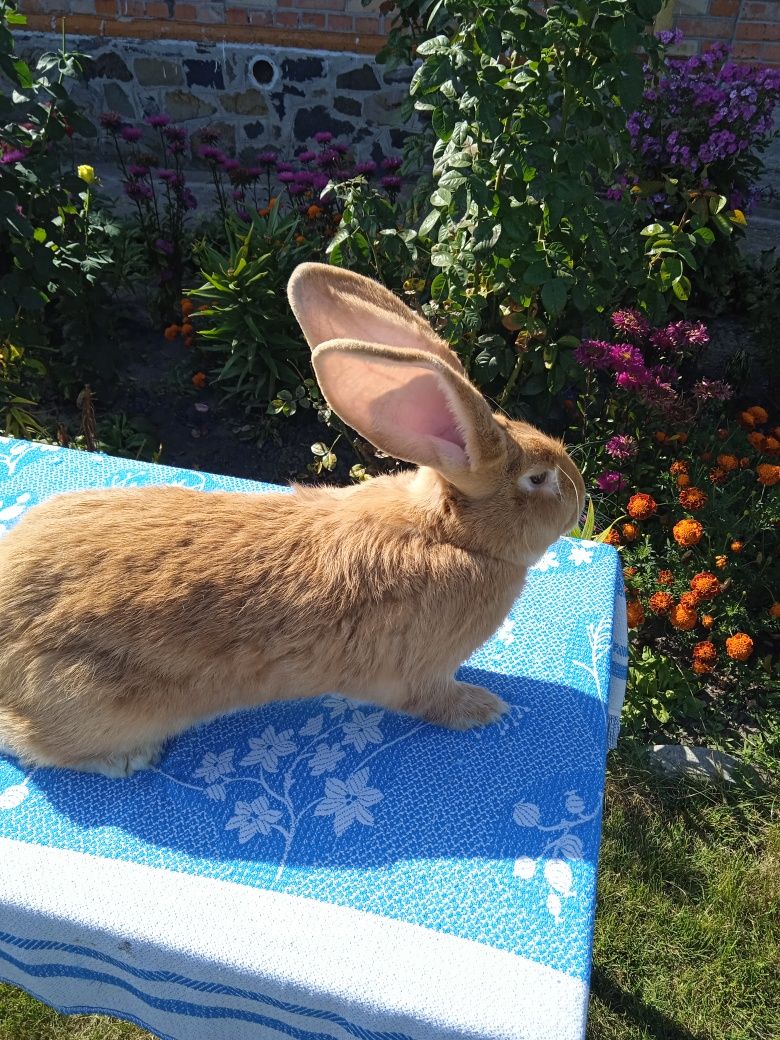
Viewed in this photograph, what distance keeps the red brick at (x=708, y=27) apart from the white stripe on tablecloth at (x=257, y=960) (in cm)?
572

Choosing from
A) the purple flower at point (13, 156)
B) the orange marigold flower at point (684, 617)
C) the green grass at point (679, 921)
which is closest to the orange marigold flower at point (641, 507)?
the orange marigold flower at point (684, 617)


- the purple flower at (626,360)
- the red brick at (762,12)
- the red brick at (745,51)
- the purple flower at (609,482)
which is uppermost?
the red brick at (762,12)

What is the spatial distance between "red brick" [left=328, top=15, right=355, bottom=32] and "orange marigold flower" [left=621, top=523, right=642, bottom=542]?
4.09 meters

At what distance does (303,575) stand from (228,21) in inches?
208

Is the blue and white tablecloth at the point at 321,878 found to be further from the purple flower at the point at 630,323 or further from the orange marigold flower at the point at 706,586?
the purple flower at the point at 630,323

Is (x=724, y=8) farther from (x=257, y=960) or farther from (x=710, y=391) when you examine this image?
(x=257, y=960)

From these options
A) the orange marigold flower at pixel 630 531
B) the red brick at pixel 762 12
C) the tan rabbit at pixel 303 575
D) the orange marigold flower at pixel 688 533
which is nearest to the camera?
the tan rabbit at pixel 303 575

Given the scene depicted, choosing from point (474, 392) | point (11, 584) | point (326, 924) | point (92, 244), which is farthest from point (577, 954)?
point (92, 244)

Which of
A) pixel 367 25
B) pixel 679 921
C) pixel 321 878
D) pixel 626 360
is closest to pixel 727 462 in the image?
pixel 626 360

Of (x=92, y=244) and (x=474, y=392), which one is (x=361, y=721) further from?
(x=92, y=244)

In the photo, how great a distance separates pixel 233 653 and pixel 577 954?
76 centimetres

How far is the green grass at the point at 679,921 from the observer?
89.3 inches

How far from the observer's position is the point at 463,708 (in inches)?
65.1

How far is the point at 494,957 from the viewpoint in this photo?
126 cm
